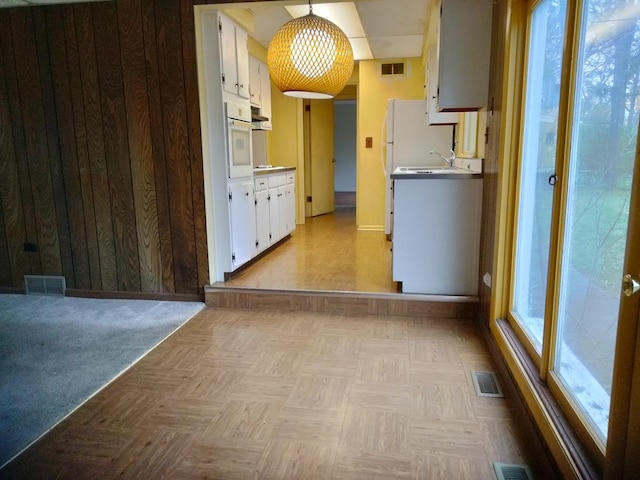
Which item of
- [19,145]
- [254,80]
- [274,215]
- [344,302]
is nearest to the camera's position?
[344,302]

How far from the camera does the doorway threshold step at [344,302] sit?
3.16m

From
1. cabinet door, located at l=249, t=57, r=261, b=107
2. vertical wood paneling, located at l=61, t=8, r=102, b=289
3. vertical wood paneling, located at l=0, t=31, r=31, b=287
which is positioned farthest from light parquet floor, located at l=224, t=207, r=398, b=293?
vertical wood paneling, located at l=0, t=31, r=31, b=287

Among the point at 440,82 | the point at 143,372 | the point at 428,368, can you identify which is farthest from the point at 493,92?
the point at 143,372

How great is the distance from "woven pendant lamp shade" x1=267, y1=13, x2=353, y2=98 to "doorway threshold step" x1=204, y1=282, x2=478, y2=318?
1432mm

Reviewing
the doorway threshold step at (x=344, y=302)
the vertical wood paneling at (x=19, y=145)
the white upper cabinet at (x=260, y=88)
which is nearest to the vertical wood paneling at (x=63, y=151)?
the vertical wood paneling at (x=19, y=145)

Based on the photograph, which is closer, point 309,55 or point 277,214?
point 309,55

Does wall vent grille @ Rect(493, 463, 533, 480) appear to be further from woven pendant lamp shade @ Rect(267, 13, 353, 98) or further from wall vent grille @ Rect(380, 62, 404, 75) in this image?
wall vent grille @ Rect(380, 62, 404, 75)

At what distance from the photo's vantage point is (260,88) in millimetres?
5234

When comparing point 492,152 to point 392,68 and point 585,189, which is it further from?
point 392,68

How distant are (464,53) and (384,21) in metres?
1.65

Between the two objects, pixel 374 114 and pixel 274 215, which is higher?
pixel 374 114

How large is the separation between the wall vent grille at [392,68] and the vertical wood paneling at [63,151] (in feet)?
12.2

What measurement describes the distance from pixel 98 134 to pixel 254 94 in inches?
76.6

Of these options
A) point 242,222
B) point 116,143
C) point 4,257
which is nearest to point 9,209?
point 4,257
